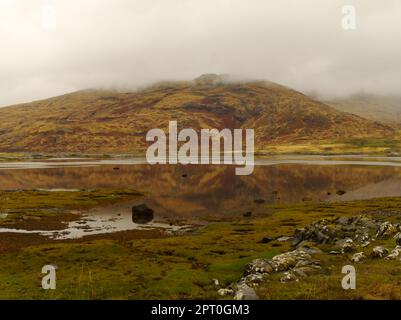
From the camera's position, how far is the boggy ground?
78.7ft

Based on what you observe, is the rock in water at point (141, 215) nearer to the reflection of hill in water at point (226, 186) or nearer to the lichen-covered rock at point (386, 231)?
the reflection of hill in water at point (226, 186)

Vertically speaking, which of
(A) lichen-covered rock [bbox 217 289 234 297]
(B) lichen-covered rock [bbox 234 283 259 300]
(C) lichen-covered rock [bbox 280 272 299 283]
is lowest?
(A) lichen-covered rock [bbox 217 289 234 297]

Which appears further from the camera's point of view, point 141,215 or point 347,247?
point 141,215

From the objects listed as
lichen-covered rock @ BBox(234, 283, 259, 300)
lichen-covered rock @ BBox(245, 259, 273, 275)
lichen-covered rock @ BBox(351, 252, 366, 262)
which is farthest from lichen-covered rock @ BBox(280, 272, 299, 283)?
lichen-covered rock @ BBox(351, 252, 366, 262)

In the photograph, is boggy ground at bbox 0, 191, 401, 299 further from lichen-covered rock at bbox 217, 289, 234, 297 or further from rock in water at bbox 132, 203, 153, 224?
rock in water at bbox 132, 203, 153, 224

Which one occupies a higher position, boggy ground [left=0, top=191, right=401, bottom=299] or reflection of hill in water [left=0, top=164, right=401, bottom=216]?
boggy ground [left=0, top=191, right=401, bottom=299]

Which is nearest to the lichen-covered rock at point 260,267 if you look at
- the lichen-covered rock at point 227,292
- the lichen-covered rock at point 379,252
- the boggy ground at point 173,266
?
the boggy ground at point 173,266

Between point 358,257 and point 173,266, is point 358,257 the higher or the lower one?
the higher one

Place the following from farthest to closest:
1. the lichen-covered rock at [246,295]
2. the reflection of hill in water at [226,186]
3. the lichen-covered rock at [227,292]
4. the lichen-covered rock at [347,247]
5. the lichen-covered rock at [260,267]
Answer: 1. the reflection of hill in water at [226,186]
2. the lichen-covered rock at [347,247]
3. the lichen-covered rock at [260,267]
4. the lichen-covered rock at [227,292]
5. the lichen-covered rock at [246,295]

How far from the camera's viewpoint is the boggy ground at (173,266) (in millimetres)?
23984

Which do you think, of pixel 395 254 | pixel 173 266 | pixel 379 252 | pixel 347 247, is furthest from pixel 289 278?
pixel 173 266

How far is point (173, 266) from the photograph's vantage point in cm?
3562

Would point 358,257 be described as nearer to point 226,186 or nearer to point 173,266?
point 173,266
